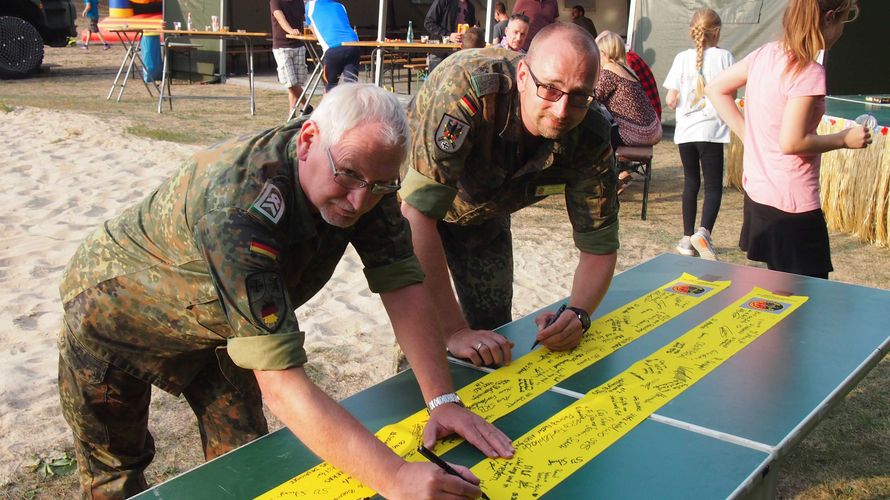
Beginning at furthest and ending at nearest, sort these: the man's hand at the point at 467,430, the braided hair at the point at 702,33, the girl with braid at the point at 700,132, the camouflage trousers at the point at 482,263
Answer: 1. the braided hair at the point at 702,33
2. the girl with braid at the point at 700,132
3. the camouflage trousers at the point at 482,263
4. the man's hand at the point at 467,430

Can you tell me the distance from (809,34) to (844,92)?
9.60 metres

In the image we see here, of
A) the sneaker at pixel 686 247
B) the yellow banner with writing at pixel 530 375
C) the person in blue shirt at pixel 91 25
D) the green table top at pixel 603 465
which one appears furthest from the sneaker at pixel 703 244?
the person in blue shirt at pixel 91 25

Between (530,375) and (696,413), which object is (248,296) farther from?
(696,413)

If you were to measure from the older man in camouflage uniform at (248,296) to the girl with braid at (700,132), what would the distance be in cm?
396

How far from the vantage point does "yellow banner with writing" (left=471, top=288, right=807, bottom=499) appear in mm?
1657

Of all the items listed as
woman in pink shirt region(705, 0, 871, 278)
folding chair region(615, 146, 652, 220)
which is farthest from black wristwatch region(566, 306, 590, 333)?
folding chair region(615, 146, 652, 220)

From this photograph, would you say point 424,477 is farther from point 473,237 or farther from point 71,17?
point 71,17

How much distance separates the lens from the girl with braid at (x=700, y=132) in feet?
18.4

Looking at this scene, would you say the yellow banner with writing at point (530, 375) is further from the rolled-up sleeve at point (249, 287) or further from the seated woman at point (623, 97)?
the seated woman at point (623, 97)

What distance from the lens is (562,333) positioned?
89.4 inches

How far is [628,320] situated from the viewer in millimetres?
2545

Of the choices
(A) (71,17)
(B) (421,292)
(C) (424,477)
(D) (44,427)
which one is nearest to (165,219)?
(B) (421,292)

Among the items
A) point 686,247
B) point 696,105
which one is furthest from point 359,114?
point 696,105

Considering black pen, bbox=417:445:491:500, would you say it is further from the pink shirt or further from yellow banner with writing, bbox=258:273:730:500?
the pink shirt
